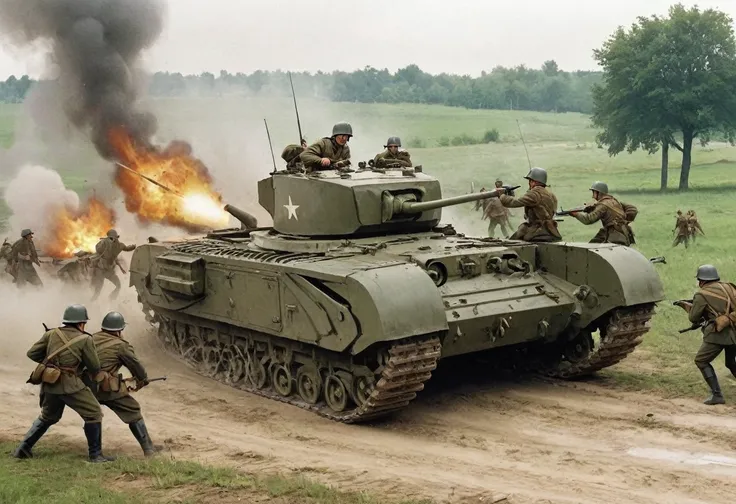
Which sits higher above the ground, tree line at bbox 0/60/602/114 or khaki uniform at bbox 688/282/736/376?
tree line at bbox 0/60/602/114

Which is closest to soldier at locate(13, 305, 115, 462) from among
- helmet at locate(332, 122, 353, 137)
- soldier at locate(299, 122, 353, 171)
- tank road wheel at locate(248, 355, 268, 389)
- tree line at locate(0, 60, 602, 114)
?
tank road wheel at locate(248, 355, 268, 389)

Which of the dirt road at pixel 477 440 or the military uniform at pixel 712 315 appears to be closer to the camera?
the dirt road at pixel 477 440

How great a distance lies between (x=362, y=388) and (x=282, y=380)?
6.08 ft

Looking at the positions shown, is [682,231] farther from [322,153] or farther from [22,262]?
[22,262]

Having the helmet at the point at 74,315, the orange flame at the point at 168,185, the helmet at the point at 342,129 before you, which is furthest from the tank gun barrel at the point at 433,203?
the orange flame at the point at 168,185

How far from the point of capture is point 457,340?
447 inches

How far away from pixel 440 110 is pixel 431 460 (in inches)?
2021

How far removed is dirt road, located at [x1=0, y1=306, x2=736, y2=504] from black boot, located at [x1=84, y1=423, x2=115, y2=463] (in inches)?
19.2

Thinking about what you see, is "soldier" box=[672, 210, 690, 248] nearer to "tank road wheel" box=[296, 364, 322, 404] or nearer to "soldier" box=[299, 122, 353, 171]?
"soldier" box=[299, 122, 353, 171]

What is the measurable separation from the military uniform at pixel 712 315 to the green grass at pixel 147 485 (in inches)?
203

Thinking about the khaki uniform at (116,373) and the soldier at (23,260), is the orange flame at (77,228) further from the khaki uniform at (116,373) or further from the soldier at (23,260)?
the khaki uniform at (116,373)

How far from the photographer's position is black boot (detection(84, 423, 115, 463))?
9539 millimetres

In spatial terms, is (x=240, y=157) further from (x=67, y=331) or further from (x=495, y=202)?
(x=67, y=331)

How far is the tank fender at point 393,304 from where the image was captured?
1023 cm
